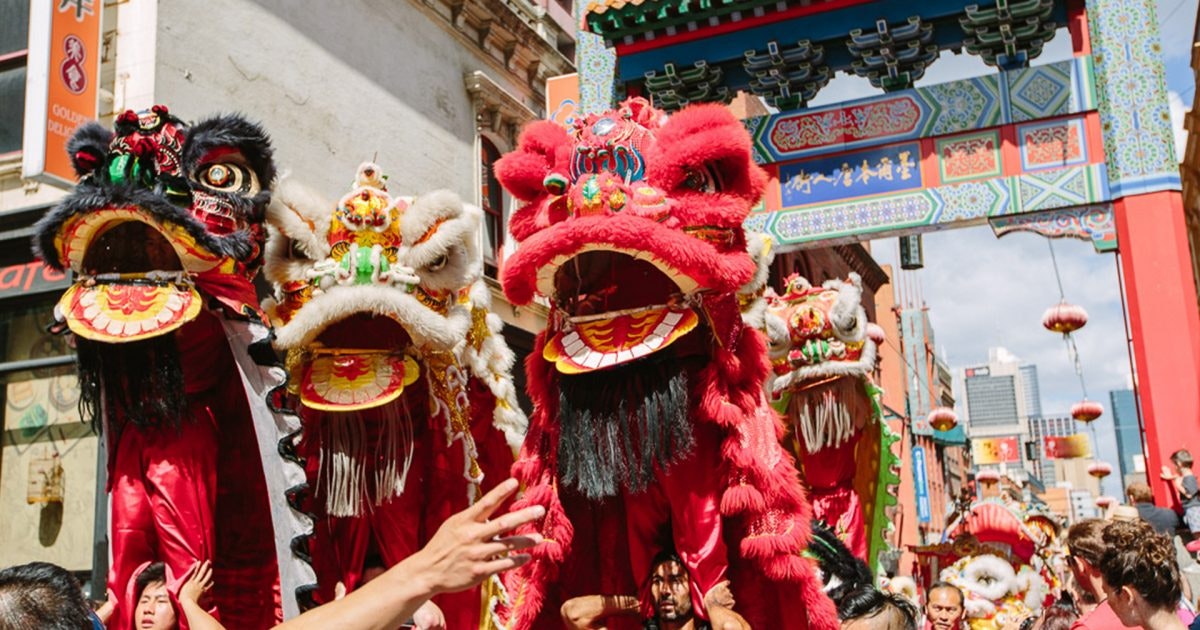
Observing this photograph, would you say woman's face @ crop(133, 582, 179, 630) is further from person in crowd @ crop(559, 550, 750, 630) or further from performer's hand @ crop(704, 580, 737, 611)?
performer's hand @ crop(704, 580, 737, 611)

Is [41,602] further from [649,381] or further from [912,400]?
[912,400]

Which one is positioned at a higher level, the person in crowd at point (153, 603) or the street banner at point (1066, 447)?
the street banner at point (1066, 447)

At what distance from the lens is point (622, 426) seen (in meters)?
3.68

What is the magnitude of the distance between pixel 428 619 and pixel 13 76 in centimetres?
625

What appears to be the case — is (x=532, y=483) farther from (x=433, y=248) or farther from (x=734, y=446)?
(x=433, y=248)

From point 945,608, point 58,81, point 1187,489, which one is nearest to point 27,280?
point 58,81

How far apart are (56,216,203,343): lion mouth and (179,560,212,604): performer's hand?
2.88 feet

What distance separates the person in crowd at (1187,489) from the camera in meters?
6.12

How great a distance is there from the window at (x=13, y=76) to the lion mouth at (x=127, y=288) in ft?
15.0

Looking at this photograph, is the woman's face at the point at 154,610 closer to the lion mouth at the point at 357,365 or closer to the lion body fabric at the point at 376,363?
the lion body fabric at the point at 376,363

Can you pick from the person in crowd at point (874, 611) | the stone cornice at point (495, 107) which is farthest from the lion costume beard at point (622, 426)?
the stone cornice at point (495, 107)

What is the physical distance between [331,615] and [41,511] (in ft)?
23.3

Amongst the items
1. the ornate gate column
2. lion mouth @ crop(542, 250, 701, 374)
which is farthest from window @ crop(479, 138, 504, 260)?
lion mouth @ crop(542, 250, 701, 374)

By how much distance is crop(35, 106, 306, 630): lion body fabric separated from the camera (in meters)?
3.96
